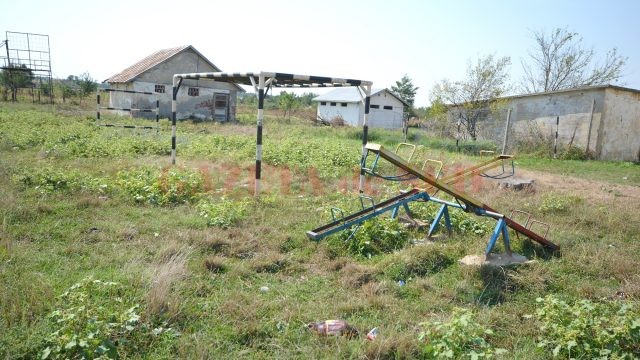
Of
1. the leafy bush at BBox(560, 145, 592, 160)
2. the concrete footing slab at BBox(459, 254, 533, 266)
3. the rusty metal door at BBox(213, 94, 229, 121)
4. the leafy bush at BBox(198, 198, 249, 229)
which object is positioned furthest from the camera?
the rusty metal door at BBox(213, 94, 229, 121)

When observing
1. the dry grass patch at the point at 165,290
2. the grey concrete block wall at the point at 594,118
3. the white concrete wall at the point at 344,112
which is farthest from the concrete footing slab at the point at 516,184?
the white concrete wall at the point at 344,112

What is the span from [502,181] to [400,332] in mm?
6498

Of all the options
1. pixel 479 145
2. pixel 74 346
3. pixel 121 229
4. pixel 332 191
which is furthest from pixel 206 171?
pixel 479 145

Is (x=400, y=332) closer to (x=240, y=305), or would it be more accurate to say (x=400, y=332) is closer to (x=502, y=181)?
(x=240, y=305)

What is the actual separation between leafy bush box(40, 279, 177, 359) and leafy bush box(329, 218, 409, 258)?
229cm

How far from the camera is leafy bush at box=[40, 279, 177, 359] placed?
8.11 feet

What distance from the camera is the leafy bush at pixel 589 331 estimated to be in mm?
2799

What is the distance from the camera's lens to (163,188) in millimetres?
6398

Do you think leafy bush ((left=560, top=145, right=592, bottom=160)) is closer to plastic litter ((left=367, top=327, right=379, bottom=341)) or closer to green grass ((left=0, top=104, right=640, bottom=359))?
green grass ((left=0, top=104, right=640, bottom=359))

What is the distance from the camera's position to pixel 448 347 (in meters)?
2.63

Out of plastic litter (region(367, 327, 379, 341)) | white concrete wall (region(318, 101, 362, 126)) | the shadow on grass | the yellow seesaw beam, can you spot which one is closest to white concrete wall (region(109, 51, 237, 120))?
white concrete wall (region(318, 101, 362, 126))

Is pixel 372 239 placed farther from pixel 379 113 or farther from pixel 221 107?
pixel 379 113

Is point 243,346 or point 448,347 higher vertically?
point 448,347

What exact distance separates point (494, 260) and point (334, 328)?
7.31ft
